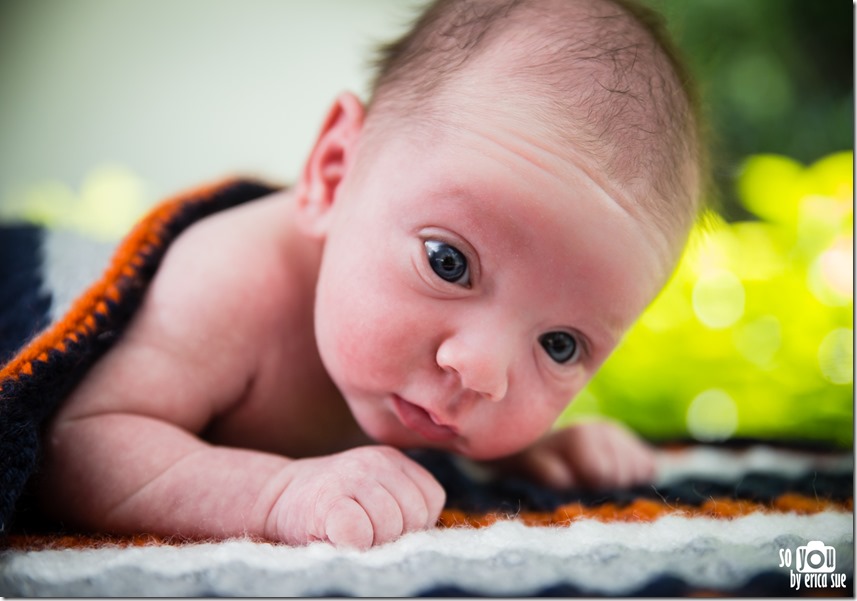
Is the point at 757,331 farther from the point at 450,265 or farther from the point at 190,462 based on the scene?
the point at 190,462

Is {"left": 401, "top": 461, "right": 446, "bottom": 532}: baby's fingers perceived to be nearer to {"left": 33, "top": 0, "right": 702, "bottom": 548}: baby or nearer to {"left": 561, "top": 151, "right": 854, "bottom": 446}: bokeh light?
{"left": 33, "top": 0, "right": 702, "bottom": 548}: baby

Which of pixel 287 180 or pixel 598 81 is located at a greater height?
pixel 598 81

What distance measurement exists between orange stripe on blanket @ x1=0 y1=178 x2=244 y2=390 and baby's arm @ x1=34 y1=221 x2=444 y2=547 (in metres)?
0.03

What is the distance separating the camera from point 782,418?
1212mm

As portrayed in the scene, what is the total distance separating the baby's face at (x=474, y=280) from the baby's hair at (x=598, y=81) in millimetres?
31

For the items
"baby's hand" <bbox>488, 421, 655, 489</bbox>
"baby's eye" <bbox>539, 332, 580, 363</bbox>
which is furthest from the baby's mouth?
"baby's hand" <bbox>488, 421, 655, 489</bbox>

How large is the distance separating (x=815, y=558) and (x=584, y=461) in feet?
1.15

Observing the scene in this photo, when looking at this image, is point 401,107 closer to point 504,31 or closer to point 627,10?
point 504,31

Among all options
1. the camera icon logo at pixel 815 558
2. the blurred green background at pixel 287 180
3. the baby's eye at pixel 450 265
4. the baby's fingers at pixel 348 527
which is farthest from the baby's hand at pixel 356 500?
the blurred green background at pixel 287 180

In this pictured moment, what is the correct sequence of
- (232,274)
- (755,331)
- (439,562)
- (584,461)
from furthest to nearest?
(755,331)
(584,461)
(232,274)
(439,562)

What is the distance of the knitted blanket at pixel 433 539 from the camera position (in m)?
0.47

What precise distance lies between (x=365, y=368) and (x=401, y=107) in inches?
9.5

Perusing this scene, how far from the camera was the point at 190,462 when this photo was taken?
0.61 meters

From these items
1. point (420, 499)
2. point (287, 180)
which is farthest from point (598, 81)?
point (287, 180)
